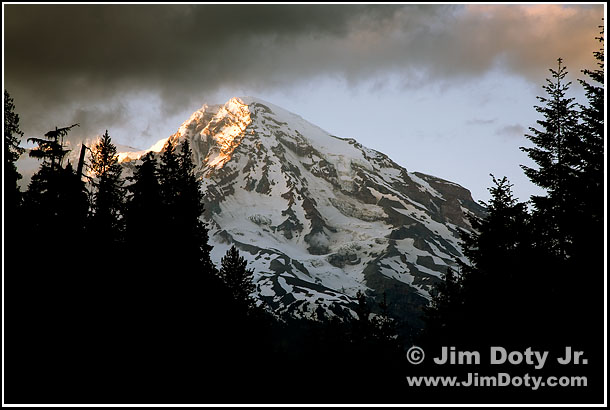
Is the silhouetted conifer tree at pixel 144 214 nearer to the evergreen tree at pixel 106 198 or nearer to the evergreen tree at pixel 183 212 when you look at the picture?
the evergreen tree at pixel 183 212

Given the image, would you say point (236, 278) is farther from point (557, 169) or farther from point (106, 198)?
point (557, 169)

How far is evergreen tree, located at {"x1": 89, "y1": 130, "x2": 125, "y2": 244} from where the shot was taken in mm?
32812

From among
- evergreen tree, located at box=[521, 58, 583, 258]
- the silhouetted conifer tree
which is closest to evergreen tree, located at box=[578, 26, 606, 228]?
evergreen tree, located at box=[521, 58, 583, 258]

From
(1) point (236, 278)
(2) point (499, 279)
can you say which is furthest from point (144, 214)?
(1) point (236, 278)

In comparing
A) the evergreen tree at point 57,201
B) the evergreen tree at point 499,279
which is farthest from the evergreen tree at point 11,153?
the evergreen tree at point 499,279

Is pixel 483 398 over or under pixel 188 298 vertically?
under

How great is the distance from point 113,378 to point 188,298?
674cm

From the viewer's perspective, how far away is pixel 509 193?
28.5 m

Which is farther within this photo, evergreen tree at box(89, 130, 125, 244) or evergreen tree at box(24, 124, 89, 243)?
evergreen tree at box(89, 130, 125, 244)

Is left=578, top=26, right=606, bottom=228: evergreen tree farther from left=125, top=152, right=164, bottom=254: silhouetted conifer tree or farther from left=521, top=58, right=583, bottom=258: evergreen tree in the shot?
left=125, top=152, right=164, bottom=254: silhouetted conifer tree

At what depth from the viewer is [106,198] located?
39000 millimetres

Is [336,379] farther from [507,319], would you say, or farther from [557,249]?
[557,249]

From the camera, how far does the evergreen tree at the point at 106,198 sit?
32.8 meters

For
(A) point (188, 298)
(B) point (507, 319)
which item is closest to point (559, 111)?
(B) point (507, 319)
